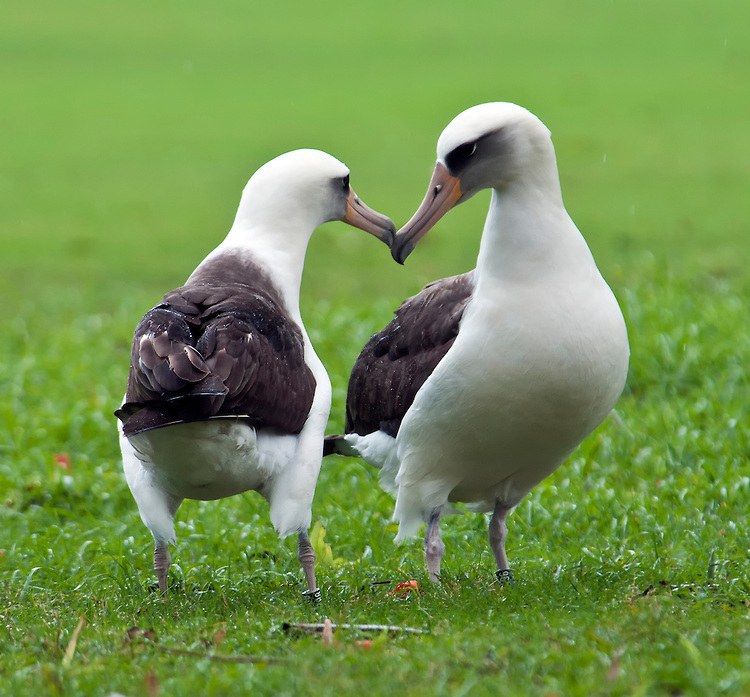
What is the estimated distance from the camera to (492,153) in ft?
17.9

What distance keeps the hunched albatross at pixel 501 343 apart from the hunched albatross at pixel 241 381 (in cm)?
47

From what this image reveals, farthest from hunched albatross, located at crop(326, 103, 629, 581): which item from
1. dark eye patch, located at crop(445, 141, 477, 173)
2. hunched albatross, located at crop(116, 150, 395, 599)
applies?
hunched albatross, located at crop(116, 150, 395, 599)

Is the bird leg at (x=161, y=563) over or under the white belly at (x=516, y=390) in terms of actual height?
under

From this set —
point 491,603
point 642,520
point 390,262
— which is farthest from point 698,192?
point 491,603

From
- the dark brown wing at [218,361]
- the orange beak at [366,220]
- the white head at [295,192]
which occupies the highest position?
the white head at [295,192]

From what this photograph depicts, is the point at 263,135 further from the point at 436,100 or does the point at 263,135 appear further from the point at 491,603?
the point at 491,603

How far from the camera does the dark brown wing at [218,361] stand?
4.89m

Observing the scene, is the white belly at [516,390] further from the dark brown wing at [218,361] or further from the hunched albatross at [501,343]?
the dark brown wing at [218,361]

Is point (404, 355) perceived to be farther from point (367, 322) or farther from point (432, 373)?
point (367, 322)

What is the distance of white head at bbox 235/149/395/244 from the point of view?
612cm

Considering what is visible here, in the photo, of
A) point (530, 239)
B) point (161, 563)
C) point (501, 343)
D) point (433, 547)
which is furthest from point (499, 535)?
point (161, 563)

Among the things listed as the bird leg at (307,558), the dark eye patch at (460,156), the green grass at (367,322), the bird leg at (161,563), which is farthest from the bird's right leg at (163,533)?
the dark eye patch at (460,156)

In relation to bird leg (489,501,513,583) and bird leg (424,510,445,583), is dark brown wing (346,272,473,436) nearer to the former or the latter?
bird leg (424,510,445,583)

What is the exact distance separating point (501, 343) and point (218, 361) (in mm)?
1105
